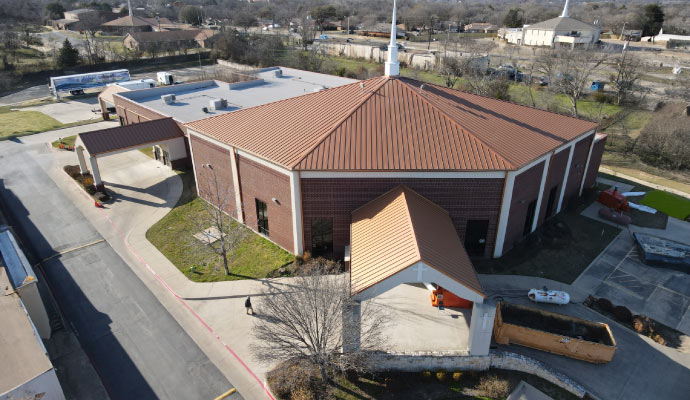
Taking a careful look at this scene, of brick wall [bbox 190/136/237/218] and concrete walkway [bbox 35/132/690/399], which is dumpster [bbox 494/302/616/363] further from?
brick wall [bbox 190/136/237/218]

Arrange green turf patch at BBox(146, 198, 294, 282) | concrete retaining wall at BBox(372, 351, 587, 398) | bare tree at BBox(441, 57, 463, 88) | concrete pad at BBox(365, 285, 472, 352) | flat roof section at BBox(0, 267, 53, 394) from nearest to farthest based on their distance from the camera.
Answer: flat roof section at BBox(0, 267, 53, 394), concrete retaining wall at BBox(372, 351, 587, 398), concrete pad at BBox(365, 285, 472, 352), green turf patch at BBox(146, 198, 294, 282), bare tree at BBox(441, 57, 463, 88)

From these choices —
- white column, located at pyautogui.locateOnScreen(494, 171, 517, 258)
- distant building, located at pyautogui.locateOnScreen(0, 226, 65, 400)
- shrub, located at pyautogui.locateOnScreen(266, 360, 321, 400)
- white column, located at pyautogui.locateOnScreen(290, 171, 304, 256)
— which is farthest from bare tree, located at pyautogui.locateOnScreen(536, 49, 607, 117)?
distant building, located at pyautogui.locateOnScreen(0, 226, 65, 400)

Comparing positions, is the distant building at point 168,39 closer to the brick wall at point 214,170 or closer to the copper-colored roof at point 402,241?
the brick wall at point 214,170

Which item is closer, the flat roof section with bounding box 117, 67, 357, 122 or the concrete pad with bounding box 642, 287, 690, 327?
the concrete pad with bounding box 642, 287, 690, 327

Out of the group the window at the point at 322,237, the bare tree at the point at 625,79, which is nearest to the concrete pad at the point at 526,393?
the window at the point at 322,237

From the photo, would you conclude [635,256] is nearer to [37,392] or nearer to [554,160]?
[554,160]

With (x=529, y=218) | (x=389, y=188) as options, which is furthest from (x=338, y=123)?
(x=529, y=218)

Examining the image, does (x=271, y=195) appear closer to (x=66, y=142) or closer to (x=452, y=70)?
(x=66, y=142)
